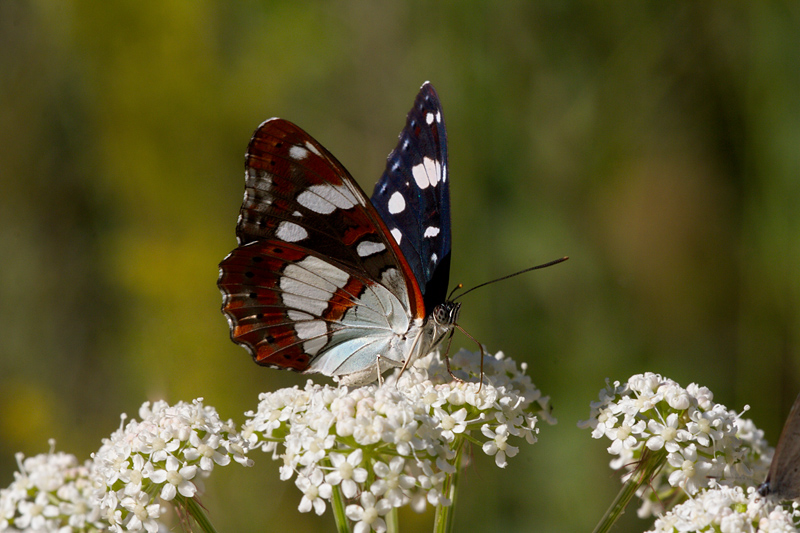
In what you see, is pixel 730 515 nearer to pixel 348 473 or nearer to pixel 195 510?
pixel 348 473

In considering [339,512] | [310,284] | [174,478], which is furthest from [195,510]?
[310,284]

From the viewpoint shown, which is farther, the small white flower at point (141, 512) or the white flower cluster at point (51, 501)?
the white flower cluster at point (51, 501)

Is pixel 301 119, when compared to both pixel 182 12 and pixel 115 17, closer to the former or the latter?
pixel 182 12

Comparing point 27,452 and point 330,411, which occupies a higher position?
point 27,452

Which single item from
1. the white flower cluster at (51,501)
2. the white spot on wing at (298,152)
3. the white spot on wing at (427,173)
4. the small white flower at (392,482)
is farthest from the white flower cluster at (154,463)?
the white spot on wing at (427,173)

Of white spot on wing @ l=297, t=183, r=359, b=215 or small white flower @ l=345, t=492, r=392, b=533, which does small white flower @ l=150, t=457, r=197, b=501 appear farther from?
white spot on wing @ l=297, t=183, r=359, b=215

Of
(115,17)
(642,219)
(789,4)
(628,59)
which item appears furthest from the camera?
(115,17)

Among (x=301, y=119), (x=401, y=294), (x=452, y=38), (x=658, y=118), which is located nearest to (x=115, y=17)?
(x=301, y=119)

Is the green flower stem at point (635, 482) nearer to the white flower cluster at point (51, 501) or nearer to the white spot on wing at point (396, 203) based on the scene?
the white spot on wing at point (396, 203)
